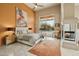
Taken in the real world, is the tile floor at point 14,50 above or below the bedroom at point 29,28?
below

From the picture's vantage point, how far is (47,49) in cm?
204

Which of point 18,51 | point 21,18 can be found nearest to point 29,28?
point 21,18

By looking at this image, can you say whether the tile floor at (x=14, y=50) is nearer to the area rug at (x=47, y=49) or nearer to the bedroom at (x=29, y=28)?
the bedroom at (x=29, y=28)

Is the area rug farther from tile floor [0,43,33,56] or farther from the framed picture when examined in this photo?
the framed picture

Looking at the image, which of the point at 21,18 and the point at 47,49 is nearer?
the point at 47,49

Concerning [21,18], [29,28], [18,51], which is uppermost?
[21,18]

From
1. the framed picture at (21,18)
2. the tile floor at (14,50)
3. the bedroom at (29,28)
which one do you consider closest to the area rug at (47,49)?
the bedroom at (29,28)

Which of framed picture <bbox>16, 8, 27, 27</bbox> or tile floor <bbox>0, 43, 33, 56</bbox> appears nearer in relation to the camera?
tile floor <bbox>0, 43, 33, 56</bbox>

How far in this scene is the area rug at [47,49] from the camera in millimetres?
2045

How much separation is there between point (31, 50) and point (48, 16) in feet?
2.50

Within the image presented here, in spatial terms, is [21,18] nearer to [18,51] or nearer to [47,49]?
[18,51]

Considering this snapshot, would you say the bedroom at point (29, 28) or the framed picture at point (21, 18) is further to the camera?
the framed picture at point (21, 18)

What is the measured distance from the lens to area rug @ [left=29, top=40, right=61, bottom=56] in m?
2.04

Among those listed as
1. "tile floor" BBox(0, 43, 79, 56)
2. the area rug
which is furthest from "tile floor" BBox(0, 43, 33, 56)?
the area rug
